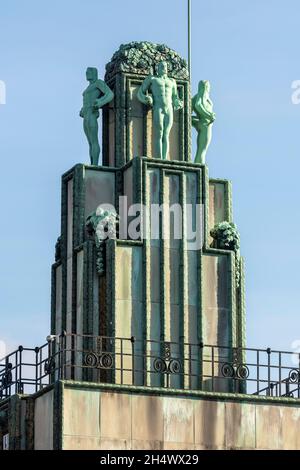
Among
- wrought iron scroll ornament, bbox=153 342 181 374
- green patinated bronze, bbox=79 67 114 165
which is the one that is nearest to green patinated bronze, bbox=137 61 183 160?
green patinated bronze, bbox=79 67 114 165

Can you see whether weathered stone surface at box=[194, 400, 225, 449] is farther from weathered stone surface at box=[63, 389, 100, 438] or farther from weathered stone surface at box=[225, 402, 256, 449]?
weathered stone surface at box=[63, 389, 100, 438]

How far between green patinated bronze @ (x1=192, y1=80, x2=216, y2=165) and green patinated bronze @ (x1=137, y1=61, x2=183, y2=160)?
1492 millimetres

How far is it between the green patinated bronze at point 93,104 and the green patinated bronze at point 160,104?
1248 millimetres

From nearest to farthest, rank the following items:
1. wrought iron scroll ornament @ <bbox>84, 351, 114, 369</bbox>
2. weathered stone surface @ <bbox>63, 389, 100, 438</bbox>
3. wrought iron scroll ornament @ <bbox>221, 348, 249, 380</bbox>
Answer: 1. weathered stone surface @ <bbox>63, 389, 100, 438</bbox>
2. wrought iron scroll ornament @ <bbox>84, 351, 114, 369</bbox>
3. wrought iron scroll ornament @ <bbox>221, 348, 249, 380</bbox>

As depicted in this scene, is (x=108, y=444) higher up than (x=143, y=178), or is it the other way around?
(x=143, y=178)

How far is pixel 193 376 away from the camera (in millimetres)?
137000

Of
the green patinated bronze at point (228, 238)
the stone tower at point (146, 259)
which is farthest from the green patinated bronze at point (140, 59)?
the green patinated bronze at point (228, 238)

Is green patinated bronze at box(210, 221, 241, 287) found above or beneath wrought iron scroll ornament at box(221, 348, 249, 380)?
above

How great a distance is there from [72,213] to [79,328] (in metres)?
3.99

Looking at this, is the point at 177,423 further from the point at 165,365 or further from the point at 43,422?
the point at 43,422

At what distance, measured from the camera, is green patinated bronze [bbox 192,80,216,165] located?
5566 inches

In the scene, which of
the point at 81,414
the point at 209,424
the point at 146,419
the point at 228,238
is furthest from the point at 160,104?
the point at 81,414
